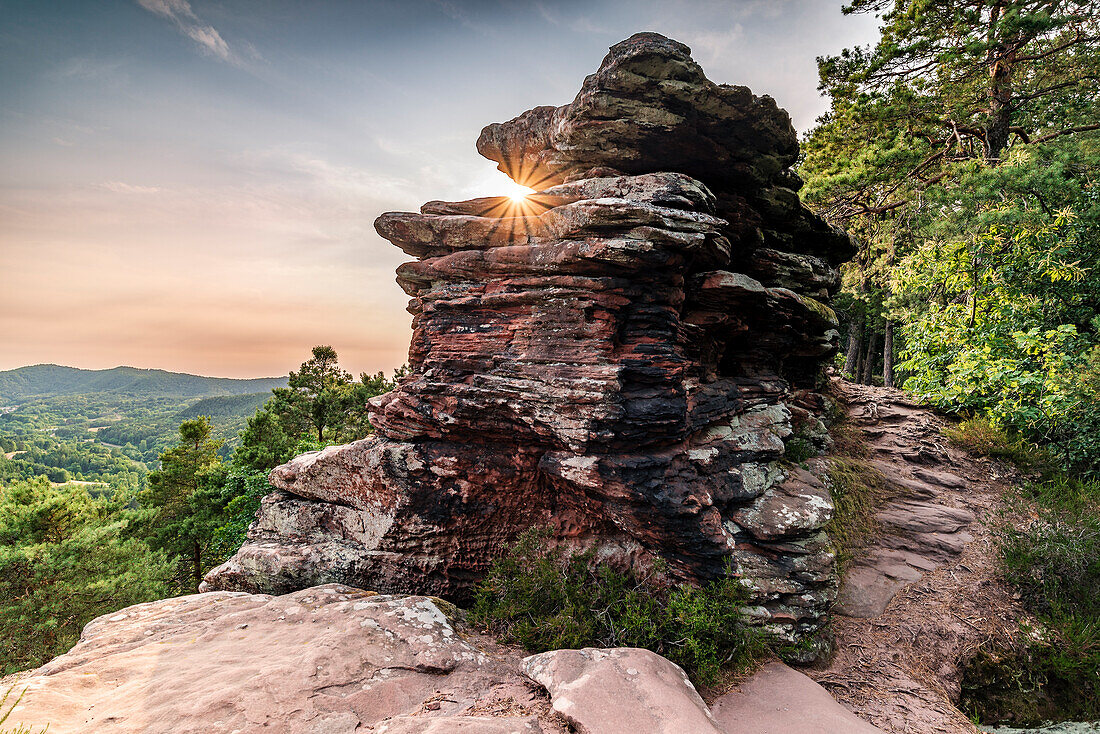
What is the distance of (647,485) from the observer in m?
7.12

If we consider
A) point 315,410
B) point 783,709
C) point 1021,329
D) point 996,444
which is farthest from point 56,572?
point 1021,329

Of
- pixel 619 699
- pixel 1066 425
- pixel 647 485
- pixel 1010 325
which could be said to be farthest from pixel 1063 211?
pixel 619 699

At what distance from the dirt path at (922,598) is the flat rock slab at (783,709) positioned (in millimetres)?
705

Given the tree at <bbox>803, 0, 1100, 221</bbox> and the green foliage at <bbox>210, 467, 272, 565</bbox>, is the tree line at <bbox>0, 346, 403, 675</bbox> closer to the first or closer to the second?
the green foliage at <bbox>210, 467, 272, 565</bbox>

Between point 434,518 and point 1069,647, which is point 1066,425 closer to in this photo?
point 1069,647

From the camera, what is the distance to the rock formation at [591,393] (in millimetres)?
7199

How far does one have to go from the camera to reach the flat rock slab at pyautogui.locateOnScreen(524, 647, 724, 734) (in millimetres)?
4199

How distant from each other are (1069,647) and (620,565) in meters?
6.85

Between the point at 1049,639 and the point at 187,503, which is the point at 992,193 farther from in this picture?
the point at 187,503

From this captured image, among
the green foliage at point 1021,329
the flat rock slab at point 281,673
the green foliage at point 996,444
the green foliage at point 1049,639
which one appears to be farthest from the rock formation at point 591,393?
the green foliage at point 1021,329

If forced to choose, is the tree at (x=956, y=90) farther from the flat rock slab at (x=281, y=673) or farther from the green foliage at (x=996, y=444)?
the flat rock slab at (x=281, y=673)

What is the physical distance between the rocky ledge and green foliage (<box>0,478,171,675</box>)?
435 inches

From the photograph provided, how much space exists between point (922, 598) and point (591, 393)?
22.7ft

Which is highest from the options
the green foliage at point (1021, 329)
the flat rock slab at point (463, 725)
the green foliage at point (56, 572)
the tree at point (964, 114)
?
the tree at point (964, 114)
